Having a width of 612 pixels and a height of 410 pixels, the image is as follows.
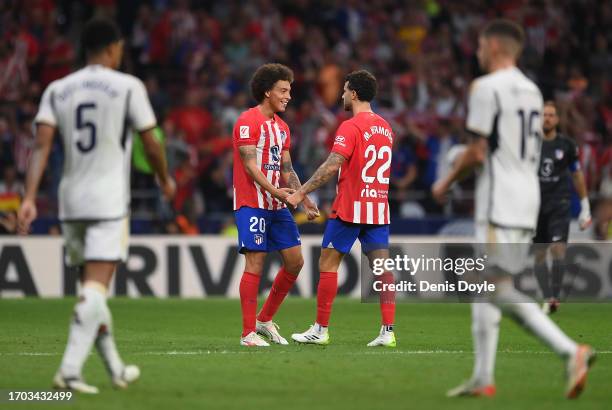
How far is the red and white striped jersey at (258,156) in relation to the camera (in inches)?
436

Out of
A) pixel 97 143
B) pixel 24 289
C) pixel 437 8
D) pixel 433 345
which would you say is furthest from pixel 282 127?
pixel 437 8

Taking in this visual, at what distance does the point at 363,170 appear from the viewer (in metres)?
11.1

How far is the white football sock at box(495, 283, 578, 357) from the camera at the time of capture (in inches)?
293

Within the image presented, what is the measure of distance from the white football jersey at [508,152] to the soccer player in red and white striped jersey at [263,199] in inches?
140

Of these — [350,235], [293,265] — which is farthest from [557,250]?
[293,265]

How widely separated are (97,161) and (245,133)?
11.4 ft

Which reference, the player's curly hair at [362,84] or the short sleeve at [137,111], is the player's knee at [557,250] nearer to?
the player's curly hair at [362,84]

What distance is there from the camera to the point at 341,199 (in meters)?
11.1

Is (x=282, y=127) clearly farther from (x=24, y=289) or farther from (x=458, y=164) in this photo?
(x=24, y=289)

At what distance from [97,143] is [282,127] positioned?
392cm

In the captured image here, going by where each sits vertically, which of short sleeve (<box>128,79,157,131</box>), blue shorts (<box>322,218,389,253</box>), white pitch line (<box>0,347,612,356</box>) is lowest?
white pitch line (<box>0,347,612,356</box>)

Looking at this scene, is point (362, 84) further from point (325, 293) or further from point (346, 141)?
point (325, 293)

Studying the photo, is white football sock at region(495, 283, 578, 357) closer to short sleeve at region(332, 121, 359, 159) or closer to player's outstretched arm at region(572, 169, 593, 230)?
short sleeve at region(332, 121, 359, 159)

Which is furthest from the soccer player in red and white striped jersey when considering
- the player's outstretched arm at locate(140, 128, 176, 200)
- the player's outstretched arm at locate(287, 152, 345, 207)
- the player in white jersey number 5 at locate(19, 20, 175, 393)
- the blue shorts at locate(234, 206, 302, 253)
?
the player in white jersey number 5 at locate(19, 20, 175, 393)
